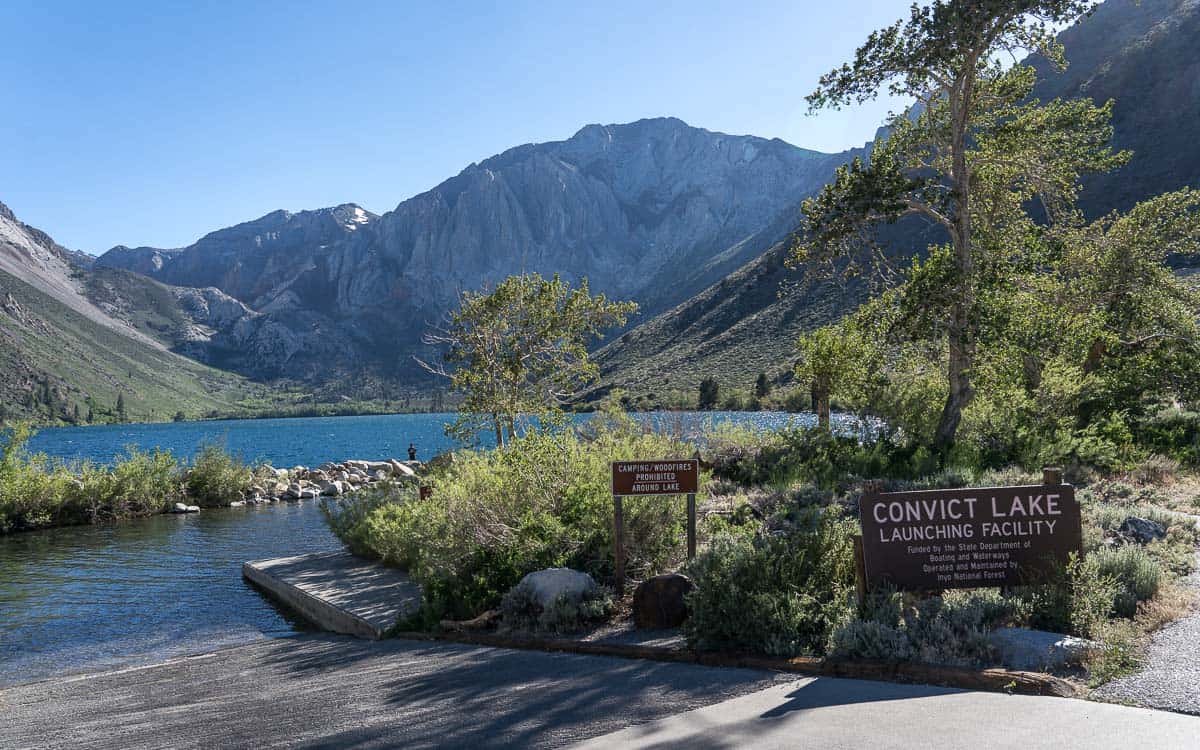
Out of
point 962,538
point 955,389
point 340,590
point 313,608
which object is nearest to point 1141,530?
point 962,538

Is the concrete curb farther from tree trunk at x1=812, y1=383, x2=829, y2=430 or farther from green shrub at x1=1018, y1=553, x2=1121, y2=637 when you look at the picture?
tree trunk at x1=812, y1=383, x2=829, y2=430

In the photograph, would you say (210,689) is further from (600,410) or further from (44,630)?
(600,410)

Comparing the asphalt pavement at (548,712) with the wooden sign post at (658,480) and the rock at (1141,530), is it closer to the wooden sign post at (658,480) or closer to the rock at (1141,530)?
the wooden sign post at (658,480)

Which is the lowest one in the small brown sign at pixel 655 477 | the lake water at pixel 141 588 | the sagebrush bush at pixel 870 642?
the lake water at pixel 141 588

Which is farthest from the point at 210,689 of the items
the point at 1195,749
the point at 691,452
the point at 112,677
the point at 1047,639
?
the point at 691,452

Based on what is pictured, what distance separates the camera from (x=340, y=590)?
13.7m

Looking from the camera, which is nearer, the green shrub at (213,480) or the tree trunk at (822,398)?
the tree trunk at (822,398)

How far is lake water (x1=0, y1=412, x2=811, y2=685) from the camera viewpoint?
13.2 metres

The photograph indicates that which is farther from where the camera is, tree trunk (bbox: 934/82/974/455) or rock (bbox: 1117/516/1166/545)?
tree trunk (bbox: 934/82/974/455)

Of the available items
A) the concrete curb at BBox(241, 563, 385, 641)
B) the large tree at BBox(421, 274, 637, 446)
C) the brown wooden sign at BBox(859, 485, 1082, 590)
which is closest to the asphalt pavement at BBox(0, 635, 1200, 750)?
the brown wooden sign at BBox(859, 485, 1082, 590)

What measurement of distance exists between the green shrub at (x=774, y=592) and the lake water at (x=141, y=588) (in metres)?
8.73

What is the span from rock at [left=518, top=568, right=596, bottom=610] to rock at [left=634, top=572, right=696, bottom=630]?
838 mm

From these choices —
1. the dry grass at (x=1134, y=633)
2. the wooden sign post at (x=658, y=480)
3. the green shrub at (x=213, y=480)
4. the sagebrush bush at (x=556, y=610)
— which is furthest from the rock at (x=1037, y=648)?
the green shrub at (x=213, y=480)

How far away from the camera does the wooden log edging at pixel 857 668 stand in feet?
17.0
